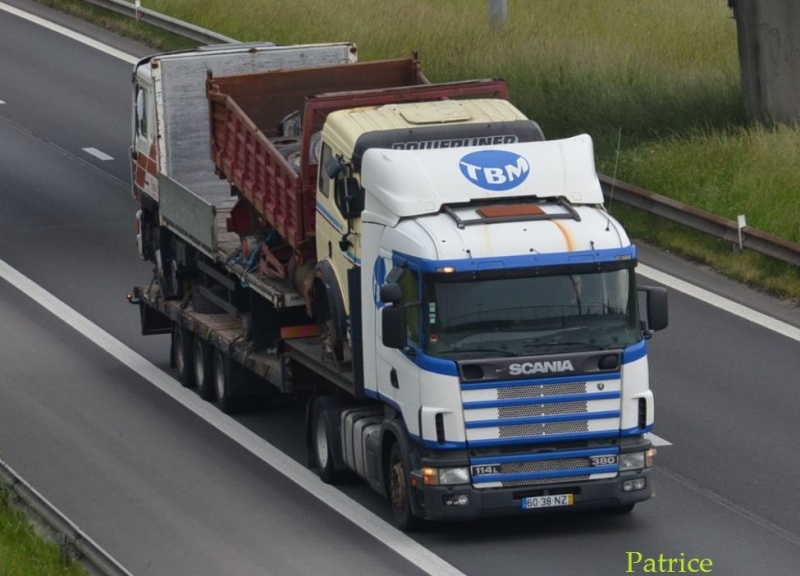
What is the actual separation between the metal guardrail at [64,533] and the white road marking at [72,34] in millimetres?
21218

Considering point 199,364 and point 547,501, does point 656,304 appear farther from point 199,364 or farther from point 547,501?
point 199,364

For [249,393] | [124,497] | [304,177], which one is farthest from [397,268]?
[249,393]

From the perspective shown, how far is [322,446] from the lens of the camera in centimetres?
1770

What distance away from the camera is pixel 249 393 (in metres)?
20.3

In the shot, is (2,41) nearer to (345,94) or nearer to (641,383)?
(345,94)

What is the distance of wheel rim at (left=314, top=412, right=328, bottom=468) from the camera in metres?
17.6

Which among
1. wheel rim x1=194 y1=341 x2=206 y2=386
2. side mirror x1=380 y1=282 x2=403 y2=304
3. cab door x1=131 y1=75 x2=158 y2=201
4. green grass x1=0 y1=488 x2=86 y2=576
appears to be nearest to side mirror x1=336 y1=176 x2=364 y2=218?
side mirror x1=380 y1=282 x2=403 y2=304

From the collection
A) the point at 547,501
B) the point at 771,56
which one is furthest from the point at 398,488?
the point at 771,56

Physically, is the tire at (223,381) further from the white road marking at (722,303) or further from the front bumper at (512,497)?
the white road marking at (722,303)

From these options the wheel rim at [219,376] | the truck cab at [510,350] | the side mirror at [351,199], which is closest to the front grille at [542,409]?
the truck cab at [510,350]

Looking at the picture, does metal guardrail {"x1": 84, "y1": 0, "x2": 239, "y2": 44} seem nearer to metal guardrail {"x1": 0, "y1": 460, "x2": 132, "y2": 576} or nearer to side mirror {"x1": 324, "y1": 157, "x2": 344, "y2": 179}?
side mirror {"x1": 324, "y1": 157, "x2": 344, "y2": 179}

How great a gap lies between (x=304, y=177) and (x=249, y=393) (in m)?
3.34

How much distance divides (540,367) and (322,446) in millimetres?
3203

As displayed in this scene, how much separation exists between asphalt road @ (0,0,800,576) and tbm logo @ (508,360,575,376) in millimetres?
→ 1490
